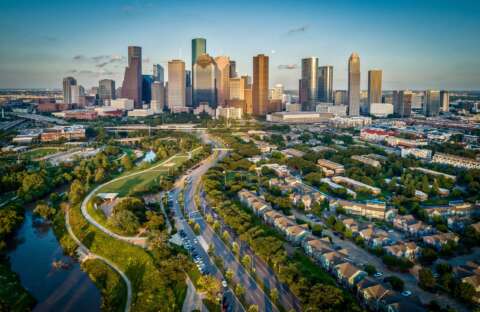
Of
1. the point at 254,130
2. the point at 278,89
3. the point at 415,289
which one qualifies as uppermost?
the point at 278,89

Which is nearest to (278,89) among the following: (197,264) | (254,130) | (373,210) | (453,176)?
(254,130)

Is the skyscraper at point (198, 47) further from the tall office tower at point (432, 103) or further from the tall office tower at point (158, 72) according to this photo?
the tall office tower at point (432, 103)

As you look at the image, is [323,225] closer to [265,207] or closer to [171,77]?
[265,207]

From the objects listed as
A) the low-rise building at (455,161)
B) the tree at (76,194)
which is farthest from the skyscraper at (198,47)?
the tree at (76,194)

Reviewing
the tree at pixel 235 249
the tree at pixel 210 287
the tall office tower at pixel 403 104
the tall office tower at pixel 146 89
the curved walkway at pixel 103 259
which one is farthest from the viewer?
the tall office tower at pixel 146 89

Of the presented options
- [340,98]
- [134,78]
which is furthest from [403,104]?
[134,78]

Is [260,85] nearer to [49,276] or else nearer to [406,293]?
[49,276]
